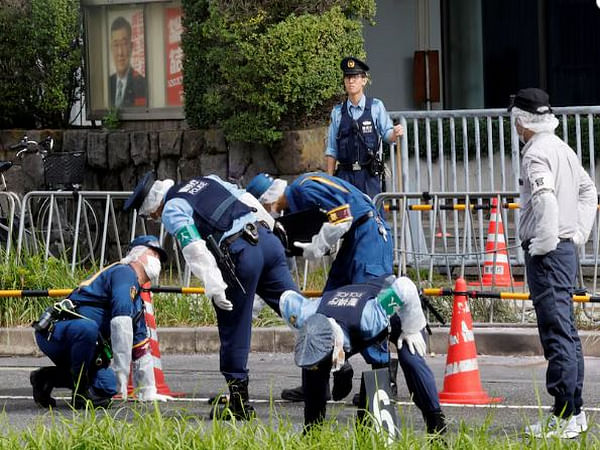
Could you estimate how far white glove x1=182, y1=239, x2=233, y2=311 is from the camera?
8.55 meters

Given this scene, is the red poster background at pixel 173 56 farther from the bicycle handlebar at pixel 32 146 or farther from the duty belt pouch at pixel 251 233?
the duty belt pouch at pixel 251 233

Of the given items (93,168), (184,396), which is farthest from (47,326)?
(93,168)

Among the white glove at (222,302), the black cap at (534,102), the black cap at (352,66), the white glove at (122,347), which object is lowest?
the white glove at (122,347)

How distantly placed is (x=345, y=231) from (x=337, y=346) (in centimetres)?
124

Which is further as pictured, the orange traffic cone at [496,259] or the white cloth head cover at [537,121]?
the orange traffic cone at [496,259]

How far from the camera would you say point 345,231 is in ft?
28.1

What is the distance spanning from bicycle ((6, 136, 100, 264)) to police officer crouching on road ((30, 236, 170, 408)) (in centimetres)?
301

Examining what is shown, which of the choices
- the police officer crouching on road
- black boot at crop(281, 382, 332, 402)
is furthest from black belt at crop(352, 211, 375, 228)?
the police officer crouching on road

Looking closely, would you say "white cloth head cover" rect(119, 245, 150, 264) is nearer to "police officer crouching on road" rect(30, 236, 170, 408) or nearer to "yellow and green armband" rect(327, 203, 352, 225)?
"police officer crouching on road" rect(30, 236, 170, 408)

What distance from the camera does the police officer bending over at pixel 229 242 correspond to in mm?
8781

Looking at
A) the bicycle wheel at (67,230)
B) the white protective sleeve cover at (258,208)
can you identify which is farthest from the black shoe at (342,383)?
the bicycle wheel at (67,230)

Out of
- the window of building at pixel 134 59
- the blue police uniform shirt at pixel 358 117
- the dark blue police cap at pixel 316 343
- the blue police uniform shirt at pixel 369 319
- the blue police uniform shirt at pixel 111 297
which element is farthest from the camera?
the window of building at pixel 134 59

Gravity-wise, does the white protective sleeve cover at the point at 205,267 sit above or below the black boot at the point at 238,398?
above

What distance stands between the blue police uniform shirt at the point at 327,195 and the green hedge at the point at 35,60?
27.4 feet
